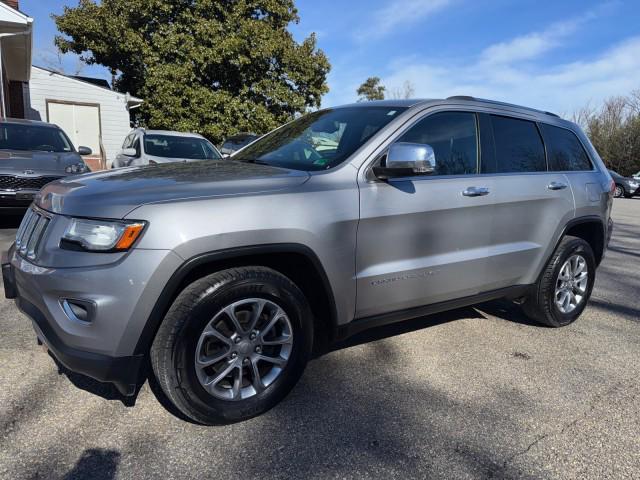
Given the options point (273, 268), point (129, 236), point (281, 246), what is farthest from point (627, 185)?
point (129, 236)

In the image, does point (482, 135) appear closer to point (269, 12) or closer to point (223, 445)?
point (223, 445)

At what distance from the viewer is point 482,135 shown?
3.42 m

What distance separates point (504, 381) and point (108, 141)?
1736 centimetres

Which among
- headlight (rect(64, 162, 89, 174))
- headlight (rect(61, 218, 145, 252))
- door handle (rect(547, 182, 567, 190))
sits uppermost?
door handle (rect(547, 182, 567, 190))

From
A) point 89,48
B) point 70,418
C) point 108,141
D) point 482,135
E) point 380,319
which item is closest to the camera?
point 70,418

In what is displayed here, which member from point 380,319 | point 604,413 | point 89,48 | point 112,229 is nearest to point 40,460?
point 112,229

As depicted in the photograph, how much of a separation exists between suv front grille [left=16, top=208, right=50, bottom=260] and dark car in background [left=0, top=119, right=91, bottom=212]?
4.45 metres

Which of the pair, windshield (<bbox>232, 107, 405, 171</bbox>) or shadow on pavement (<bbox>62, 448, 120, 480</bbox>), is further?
windshield (<bbox>232, 107, 405, 171</bbox>)

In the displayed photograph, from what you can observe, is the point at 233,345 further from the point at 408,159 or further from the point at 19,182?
the point at 19,182

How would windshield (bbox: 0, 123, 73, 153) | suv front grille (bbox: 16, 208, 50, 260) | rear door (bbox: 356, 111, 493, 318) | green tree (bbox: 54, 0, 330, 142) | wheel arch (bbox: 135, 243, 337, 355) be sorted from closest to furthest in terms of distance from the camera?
wheel arch (bbox: 135, 243, 337, 355), suv front grille (bbox: 16, 208, 50, 260), rear door (bbox: 356, 111, 493, 318), windshield (bbox: 0, 123, 73, 153), green tree (bbox: 54, 0, 330, 142)

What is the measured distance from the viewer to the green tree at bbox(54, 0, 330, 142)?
1900 cm

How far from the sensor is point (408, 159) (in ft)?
8.60

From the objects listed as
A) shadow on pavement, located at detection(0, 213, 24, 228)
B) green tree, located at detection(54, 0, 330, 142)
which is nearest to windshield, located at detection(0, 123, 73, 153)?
shadow on pavement, located at detection(0, 213, 24, 228)

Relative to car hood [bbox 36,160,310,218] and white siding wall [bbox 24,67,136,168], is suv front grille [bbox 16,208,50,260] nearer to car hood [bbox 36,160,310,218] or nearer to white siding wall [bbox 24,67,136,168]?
car hood [bbox 36,160,310,218]
